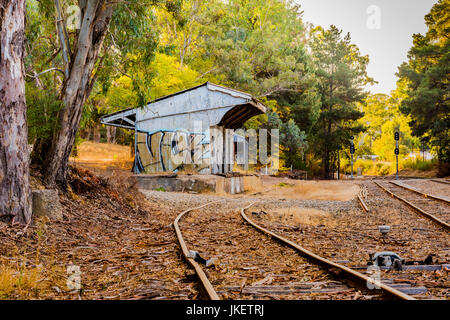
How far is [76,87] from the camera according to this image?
27.3ft

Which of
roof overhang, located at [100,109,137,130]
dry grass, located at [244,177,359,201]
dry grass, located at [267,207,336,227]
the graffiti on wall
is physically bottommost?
dry grass, located at [244,177,359,201]

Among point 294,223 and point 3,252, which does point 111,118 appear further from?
point 3,252

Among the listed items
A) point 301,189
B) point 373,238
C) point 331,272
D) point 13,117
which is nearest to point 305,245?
point 373,238

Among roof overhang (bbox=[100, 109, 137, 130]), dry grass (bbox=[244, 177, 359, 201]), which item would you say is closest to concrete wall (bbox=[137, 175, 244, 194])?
dry grass (bbox=[244, 177, 359, 201])

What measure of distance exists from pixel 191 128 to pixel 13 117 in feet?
47.7

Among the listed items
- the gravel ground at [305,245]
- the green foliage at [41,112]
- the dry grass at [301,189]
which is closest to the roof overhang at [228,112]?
the dry grass at [301,189]

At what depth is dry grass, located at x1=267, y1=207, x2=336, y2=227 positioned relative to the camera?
9297 mm

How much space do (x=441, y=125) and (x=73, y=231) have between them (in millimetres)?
33826

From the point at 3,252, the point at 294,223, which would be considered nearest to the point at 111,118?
the point at 294,223

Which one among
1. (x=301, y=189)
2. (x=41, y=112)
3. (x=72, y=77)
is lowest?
(x=301, y=189)

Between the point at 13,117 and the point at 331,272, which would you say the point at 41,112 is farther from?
the point at 331,272

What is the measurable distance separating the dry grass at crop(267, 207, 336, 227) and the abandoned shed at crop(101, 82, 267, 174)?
9480 millimetres

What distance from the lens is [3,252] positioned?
16.5 ft

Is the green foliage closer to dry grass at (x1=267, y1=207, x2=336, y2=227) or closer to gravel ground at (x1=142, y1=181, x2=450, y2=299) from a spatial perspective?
gravel ground at (x1=142, y1=181, x2=450, y2=299)
